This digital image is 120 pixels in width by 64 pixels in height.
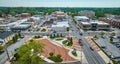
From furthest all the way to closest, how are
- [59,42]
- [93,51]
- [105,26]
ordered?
1. [105,26]
2. [59,42]
3. [93,51]

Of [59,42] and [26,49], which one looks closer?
[26,49]

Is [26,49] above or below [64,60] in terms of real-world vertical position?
above

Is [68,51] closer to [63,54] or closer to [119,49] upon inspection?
[63,54]

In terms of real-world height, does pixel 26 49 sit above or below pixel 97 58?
above

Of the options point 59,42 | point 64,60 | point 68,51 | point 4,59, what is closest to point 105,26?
point 59,42

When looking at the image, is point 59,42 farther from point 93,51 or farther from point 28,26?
point 28,26

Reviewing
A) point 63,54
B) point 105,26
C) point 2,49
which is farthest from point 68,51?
point 105,26

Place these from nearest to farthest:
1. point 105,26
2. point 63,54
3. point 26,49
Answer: point 26,49 → point 63,54 → point 105,26

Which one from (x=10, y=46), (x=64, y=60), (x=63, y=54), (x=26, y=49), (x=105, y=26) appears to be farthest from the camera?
(x=105, y=26)

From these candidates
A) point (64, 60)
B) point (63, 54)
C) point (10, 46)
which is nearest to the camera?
point (64, 60)
